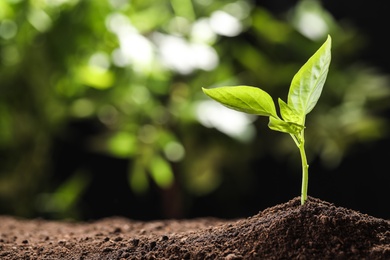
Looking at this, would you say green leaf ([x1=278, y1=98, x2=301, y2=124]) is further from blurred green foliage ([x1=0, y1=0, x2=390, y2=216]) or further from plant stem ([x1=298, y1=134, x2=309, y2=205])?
blurred green foliage ([x1=0, y1=0, x2=390, y2=216])

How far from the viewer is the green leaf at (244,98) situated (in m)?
0.76

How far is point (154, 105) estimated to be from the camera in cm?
217

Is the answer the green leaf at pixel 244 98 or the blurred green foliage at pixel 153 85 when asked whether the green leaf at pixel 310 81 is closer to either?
the green leaf at pixel 244 98

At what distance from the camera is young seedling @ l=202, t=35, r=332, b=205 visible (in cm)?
76

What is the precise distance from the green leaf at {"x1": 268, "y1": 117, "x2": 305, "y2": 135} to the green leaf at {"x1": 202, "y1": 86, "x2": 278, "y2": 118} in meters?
0.01

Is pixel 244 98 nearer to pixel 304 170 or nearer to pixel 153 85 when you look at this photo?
pixel 304 170

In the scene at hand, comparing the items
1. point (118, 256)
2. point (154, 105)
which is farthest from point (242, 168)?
point (118, 256)

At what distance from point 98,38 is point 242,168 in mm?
814

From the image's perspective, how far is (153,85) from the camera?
6.86 ft

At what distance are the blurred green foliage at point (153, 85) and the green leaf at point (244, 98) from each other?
1.19 m

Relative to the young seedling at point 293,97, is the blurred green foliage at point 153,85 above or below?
above

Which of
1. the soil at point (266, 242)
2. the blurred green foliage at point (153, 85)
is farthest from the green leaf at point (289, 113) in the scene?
the blurred green foliage at point (153, 85)

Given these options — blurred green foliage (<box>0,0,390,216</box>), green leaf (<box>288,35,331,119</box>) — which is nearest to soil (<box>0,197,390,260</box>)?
green leaf (<box>288,35,331,119</box>)

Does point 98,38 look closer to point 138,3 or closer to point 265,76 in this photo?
point 138,3
